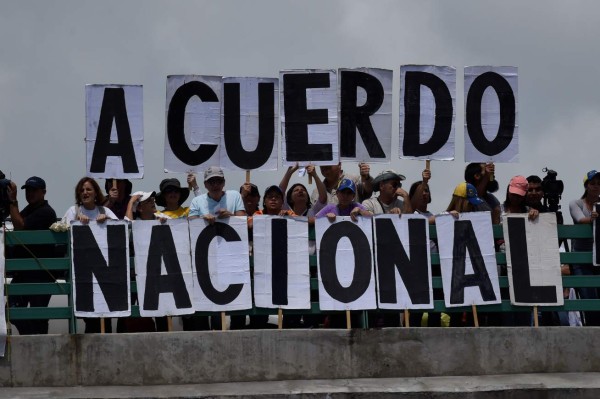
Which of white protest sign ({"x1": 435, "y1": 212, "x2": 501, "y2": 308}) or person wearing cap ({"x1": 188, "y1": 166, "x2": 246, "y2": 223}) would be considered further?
white protest sign ({"x1": 435, "y1": 212, "x2": 501, "y2": 308})

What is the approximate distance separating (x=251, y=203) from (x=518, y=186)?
3.26m

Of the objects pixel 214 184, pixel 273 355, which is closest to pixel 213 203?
pixel 214 184

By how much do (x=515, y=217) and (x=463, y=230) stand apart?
0.65 meters

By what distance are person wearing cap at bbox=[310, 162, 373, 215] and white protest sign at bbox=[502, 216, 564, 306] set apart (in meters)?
1.85

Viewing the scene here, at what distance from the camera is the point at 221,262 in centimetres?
1531

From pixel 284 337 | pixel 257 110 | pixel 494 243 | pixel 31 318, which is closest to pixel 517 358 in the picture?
pixel 494 243

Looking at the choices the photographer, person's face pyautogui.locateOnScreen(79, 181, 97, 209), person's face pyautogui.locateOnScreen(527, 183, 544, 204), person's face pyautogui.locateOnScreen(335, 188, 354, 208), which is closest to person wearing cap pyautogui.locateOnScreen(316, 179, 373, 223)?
person's face pyautogui.locateOnScreen(335, 188, 354, 208)

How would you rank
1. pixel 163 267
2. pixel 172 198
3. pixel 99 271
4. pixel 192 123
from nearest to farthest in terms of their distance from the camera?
pixel 99 271, pixel 163 267, pixel 172 198, pixel 192 123

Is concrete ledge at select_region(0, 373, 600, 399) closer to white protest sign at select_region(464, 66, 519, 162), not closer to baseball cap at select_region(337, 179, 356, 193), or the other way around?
baseball cap at select_region(337, 179, 356, 193)

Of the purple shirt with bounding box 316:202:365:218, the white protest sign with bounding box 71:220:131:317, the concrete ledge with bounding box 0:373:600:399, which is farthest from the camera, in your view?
the purple shirt with bounding box 316:202:365:218

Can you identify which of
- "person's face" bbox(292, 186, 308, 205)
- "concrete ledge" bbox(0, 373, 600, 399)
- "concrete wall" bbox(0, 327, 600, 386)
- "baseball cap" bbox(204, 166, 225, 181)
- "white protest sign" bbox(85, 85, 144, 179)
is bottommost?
"concrete ledge" bbox(0, 373, 600, 399)

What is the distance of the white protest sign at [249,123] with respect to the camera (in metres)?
16.0

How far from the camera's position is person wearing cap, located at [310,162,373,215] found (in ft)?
52.8

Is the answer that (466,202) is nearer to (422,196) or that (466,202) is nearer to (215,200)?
(422,196)
